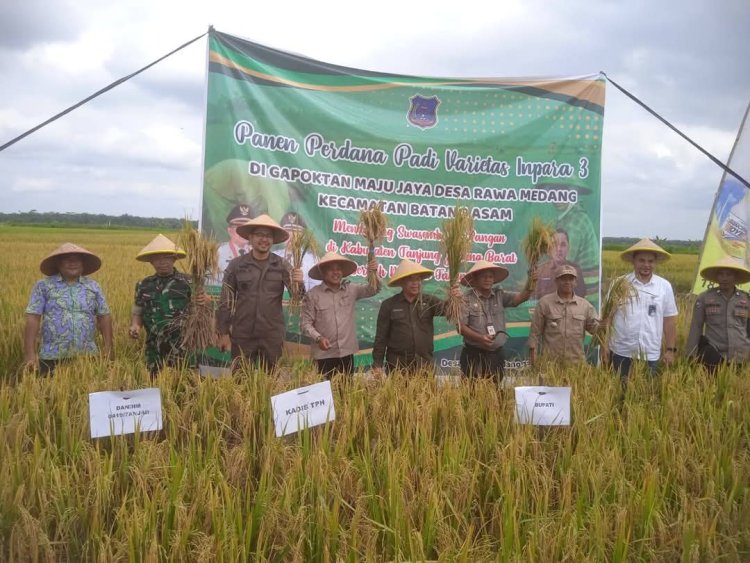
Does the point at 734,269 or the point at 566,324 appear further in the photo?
the point at 734,269

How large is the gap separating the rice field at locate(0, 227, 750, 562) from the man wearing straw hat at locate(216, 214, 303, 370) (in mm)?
Answer: 784

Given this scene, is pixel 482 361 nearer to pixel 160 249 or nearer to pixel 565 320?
pixel 565 320

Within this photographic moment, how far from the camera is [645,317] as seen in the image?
4812mm

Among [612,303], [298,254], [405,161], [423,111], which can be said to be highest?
[423,111]

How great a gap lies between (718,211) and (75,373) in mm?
7589

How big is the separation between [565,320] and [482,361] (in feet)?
2.33

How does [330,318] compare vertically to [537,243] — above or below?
below

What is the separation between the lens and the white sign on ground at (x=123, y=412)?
281cm

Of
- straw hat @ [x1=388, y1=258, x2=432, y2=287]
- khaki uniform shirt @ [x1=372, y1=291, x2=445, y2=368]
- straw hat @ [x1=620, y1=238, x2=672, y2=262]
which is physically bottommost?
khaki uniform shirt @ [x1=372, y1=291, x2=445, y2=368]

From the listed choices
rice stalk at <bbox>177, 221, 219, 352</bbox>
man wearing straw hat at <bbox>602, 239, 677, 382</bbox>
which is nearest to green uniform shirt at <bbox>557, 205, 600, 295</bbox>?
man wearing straw hat at <bbox>602, 239, 677, 382</bbox>

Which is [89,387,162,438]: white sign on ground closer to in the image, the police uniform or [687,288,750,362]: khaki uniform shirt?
the police uniform

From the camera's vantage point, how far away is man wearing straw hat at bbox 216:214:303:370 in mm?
4539

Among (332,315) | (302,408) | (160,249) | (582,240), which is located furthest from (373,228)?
(582,240)

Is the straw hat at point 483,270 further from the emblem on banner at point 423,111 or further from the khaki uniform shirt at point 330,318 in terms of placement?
the emblem on banner at point 423,111
